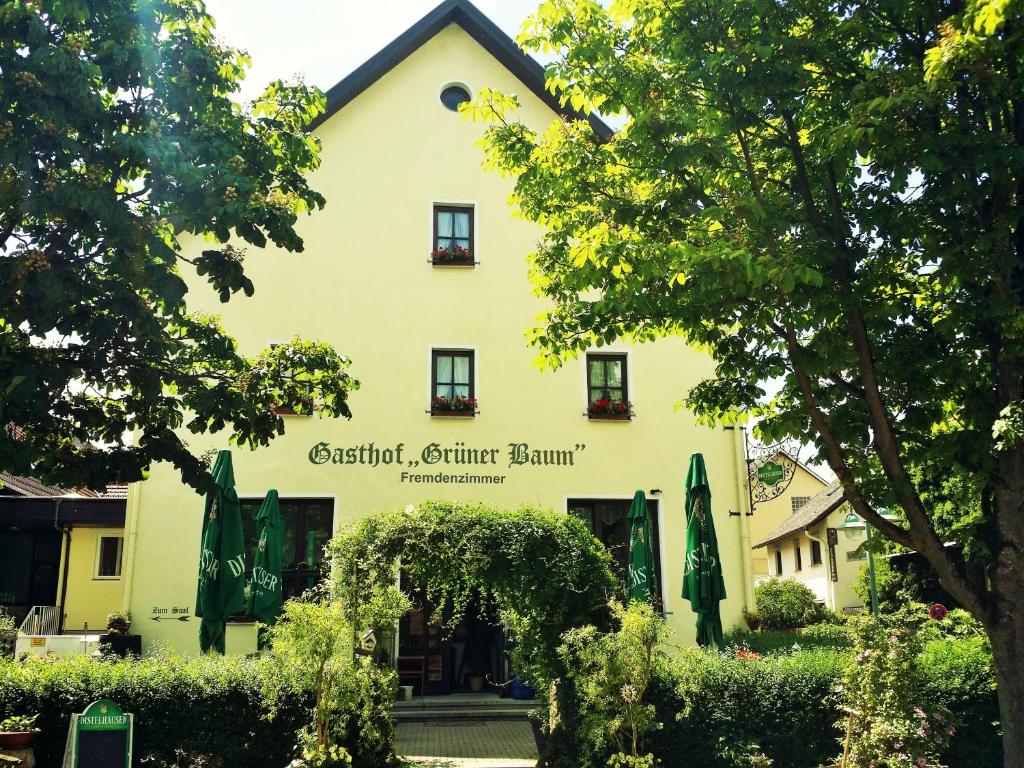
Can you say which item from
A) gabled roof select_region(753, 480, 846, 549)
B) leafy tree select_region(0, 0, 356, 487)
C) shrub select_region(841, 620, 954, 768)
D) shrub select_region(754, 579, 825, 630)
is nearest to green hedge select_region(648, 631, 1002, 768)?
shrub select_region(841, 620, 954, 768)

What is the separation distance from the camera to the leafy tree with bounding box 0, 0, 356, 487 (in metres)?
6.77

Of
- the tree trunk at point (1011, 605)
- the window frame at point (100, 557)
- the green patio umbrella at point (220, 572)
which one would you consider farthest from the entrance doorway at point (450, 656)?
the window frame at point (100, 557)

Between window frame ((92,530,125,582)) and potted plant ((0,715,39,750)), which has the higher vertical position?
window frame ((92,530,125,582))

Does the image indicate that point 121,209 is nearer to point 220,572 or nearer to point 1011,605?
point 220,572

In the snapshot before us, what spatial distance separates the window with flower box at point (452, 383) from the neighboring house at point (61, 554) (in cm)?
993

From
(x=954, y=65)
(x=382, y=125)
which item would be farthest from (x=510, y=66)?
(x=954, y=65)

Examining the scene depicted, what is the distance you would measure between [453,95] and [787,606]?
59.2 feet

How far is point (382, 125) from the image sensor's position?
1788 cm

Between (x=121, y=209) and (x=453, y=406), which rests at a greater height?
(x=453, y=406)

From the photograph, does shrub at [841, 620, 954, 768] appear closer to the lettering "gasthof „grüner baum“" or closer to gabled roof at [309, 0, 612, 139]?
the lettering "gasthof „grüner baum“"

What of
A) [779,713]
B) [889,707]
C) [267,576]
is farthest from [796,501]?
[889,707]

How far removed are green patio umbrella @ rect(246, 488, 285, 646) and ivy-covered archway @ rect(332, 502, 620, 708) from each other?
2531mm

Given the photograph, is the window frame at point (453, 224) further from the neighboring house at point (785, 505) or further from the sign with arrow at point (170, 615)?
the neighboring house at point (785, 505)

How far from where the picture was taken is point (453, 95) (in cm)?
1836
